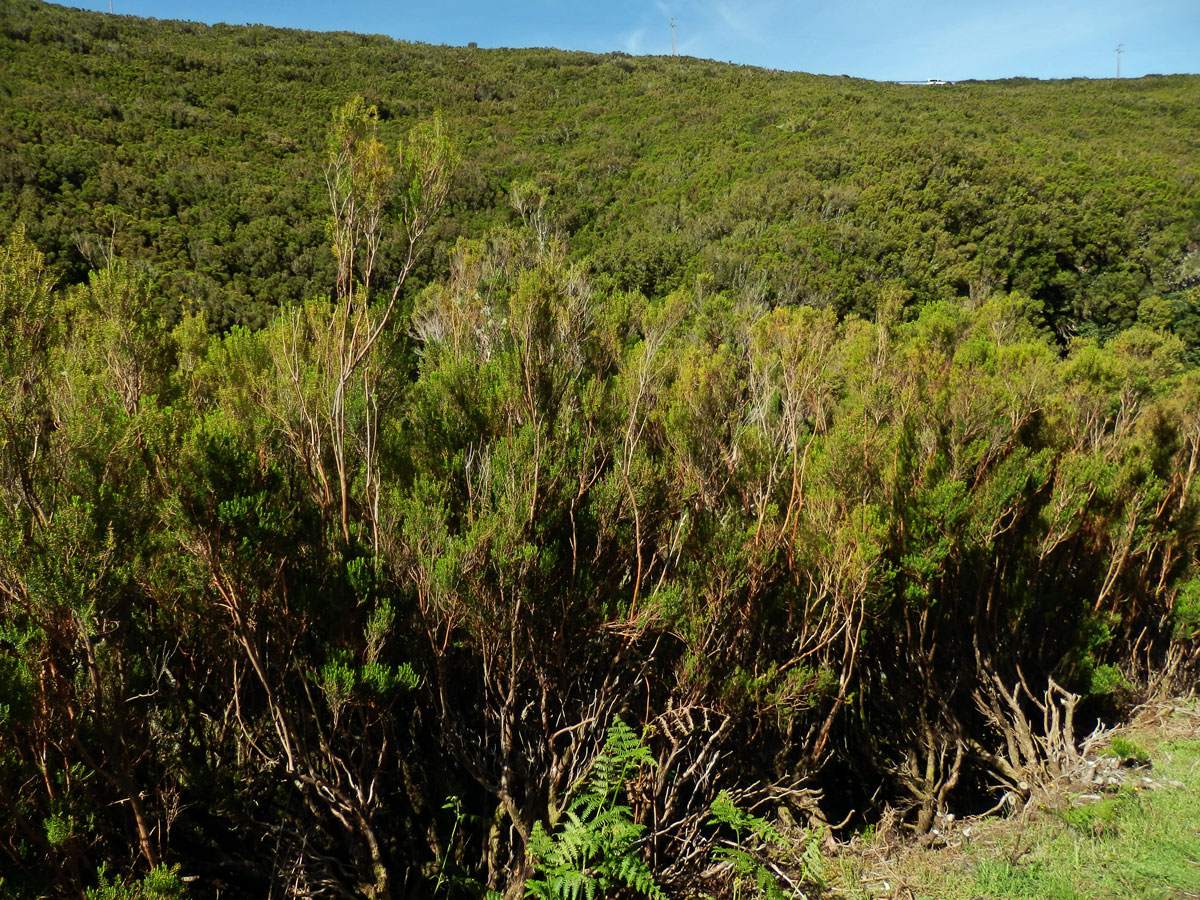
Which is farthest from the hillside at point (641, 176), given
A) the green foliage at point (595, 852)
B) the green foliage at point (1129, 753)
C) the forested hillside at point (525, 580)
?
the green foliage at point (595, 852)

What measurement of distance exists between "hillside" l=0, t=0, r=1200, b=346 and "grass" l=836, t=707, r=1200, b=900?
22.4 metres

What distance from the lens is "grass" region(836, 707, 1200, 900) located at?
459 centimetres

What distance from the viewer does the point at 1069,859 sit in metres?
4.91

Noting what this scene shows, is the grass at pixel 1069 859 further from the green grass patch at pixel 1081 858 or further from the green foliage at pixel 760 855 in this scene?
the green foliage at pixel 760 855

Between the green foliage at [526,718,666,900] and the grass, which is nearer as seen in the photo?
the green foliage at [526,718,666,900]

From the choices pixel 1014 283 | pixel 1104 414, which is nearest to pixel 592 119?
pixel 1014 283

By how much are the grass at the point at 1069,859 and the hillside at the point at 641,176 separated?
882 inches

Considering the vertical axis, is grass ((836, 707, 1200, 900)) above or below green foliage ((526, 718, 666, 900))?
below

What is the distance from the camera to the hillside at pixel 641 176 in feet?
97.0

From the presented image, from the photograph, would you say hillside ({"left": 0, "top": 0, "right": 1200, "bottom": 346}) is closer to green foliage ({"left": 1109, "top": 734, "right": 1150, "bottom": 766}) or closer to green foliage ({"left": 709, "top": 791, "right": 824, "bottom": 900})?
green foliage ({"left": 1109, "top": 734, "right": 1150, "bottom": 766})

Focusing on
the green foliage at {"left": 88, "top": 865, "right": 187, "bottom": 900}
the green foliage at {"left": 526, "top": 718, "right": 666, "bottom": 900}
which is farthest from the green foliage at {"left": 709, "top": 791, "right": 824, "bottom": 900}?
the green foliage at {"left": 88, "top": 865, "right": 187, "bottom": 900}

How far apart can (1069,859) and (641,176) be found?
1848 inches

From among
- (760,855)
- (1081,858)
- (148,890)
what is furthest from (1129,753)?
(148,890)

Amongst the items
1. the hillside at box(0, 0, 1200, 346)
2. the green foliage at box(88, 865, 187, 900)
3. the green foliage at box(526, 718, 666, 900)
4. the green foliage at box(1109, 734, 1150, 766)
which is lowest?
the green foliage at box(1109, 734, 1150, 766)
